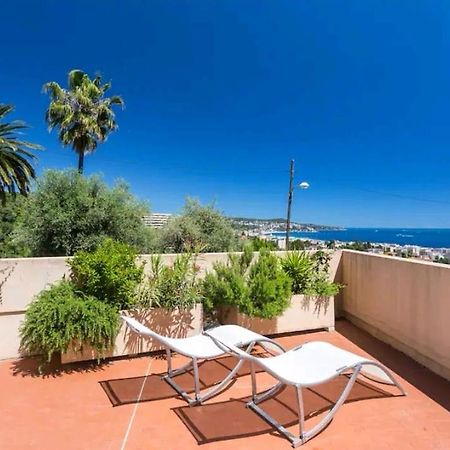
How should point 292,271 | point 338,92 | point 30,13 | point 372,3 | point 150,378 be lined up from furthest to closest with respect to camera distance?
point 338,92 < point 30,13 < point 372,3 < point 292,271 < point 150,378

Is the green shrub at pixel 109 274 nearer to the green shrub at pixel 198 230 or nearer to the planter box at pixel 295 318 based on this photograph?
the planter box at pixel 295 318

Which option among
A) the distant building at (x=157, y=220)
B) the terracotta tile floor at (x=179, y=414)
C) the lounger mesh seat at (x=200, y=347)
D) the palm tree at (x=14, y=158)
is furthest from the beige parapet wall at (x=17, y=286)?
the palm tree at (x=14, y=158)

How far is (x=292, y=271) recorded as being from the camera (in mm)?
6262

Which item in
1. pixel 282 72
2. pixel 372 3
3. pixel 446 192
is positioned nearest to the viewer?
pixel 372 3

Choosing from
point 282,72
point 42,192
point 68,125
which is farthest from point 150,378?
point 282,72

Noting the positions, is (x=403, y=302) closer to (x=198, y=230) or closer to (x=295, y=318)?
(x=295, y=318)

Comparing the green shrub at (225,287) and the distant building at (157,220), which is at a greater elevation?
the distant building at (157,220)

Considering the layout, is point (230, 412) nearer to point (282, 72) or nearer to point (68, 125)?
point (68, 125)

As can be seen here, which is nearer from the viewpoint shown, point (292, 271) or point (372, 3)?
point (292, 271)

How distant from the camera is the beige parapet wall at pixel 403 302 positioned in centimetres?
450

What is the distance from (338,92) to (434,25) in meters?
11.5

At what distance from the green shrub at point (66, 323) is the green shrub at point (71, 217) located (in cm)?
560

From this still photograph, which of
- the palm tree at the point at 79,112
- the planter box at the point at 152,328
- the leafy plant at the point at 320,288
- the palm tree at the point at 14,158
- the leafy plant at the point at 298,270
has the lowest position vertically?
the planter box at the point at 152,328

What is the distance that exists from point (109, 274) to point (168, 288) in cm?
92
